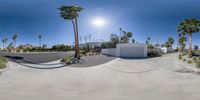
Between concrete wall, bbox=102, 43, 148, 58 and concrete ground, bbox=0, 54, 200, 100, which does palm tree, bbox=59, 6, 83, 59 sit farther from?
concrete ground, bbox=0, 54, 200, 100

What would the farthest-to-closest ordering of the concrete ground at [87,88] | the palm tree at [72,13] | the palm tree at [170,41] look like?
the palm tree at [170,41]
the palm tree at [72,13]
the concrete ground at [87,88]

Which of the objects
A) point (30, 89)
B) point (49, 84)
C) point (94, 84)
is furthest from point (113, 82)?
point (30, 89)

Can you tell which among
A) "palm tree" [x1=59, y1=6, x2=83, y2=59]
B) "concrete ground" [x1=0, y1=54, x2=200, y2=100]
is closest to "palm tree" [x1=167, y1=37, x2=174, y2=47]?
"palm tree" [x1=59, y1=6, x2=83, y2=59]

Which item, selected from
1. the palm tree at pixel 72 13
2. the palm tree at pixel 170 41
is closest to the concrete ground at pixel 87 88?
the palm tree at pixel 72 13

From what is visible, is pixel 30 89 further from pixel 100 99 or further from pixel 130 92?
pixel 130 92

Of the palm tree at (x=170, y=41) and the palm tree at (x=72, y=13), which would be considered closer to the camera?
the palm tree at (x=72, y=13)

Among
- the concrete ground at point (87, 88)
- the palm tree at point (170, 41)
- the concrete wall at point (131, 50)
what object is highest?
the palm tree at point (170, 41)

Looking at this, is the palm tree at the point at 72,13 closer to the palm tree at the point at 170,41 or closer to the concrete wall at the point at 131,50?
the concrete wall at the point at 131,50

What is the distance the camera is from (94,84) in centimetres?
1492

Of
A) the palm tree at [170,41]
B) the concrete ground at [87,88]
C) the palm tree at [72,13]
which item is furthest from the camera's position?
the palm tree at [170,41]

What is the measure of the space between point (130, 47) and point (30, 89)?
29504 mm

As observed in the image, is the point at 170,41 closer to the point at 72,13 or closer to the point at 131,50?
the point at 131,50

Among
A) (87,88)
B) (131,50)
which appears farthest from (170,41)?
(87,88)

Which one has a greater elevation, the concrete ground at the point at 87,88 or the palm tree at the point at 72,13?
the palm tree at the point at 72,13
